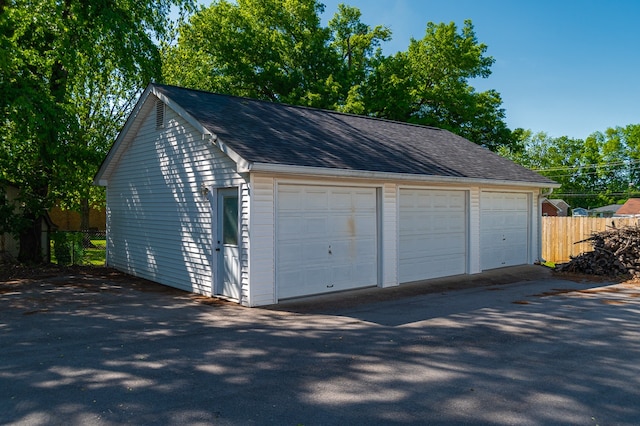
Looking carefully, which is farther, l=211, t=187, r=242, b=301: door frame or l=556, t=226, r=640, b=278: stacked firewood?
l=556, t=226, r=640, b=278: stacked firewood

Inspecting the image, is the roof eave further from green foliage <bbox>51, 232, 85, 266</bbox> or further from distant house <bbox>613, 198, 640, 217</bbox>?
distant house <bbox>613, 198, 640, 217</bbox>

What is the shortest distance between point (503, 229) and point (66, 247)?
47.3 ft

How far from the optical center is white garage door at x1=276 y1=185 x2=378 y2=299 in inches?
370

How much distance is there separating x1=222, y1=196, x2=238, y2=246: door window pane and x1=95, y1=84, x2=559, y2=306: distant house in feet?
0.11

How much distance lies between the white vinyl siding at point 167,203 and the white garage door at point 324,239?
4.41ft

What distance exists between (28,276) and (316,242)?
864cm

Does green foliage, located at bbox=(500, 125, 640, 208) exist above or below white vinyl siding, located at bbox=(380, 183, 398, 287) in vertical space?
above

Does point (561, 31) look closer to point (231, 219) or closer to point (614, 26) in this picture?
point (614, 26)

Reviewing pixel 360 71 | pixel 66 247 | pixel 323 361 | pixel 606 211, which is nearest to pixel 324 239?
pixel 323 361

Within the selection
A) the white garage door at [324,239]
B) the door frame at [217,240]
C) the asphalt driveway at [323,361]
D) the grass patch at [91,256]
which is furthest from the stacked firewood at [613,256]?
the grass patch at [91,256]

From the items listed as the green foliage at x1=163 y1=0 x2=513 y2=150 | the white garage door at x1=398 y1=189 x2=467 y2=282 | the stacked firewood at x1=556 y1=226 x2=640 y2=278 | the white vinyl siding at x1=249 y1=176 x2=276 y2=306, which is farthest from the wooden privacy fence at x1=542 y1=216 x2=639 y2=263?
the white vinyl siding at x1=249 y1=176 x2=276 y2=306

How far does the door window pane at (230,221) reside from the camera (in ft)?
31.0

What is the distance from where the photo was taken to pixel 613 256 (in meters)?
13.5

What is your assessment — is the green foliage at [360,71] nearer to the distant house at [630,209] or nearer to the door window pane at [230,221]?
the door window pane at [230,221]
